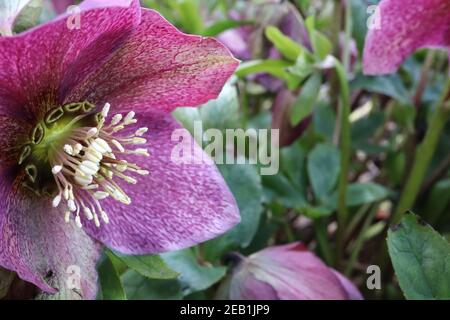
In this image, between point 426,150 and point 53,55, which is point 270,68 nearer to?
point 426,150

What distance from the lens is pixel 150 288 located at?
64cm

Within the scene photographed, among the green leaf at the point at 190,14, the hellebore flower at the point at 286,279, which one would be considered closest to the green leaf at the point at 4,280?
the hellebore flower at the point at 286,279

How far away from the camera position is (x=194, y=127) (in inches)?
27.0

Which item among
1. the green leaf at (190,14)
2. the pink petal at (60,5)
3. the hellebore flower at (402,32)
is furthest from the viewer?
the pink petal at (60,5)

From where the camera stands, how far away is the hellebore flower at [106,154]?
0.53m

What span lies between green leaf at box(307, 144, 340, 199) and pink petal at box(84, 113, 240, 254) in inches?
11.9

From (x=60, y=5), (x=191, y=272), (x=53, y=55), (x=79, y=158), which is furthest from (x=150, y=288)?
(x=60, y=5)

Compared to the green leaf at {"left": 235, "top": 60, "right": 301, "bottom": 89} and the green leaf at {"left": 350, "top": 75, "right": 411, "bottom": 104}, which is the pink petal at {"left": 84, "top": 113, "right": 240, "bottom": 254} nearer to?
the green leaf at {"left": 235, "top": 60, "right": 301, "bottom": 89}

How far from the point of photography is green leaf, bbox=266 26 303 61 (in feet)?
2.52

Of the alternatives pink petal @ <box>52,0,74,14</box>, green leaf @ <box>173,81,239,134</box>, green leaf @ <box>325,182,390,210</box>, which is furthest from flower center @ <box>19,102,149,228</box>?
pink petal @ <box>52,0,74,14</box>

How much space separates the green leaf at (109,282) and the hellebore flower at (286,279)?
14 centimetres

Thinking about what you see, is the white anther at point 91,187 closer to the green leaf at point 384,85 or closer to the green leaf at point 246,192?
the green leaf at point 246,192
